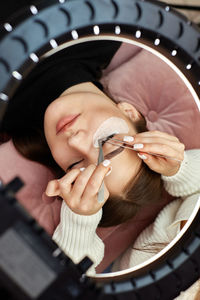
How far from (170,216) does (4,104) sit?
0.33 metres

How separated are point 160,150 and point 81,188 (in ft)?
0.48

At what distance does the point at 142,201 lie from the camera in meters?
0.54

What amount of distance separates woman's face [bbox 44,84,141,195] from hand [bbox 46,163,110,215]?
3 cm

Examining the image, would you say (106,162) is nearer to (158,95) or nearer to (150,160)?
(150,160)

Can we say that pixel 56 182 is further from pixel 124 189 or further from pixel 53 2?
pixel 53 2

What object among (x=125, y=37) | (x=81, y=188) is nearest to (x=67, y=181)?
(x=81, y=188)

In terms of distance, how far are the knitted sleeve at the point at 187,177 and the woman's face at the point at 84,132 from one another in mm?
71

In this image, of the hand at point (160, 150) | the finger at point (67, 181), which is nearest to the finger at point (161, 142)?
the hand at point (160, 150)

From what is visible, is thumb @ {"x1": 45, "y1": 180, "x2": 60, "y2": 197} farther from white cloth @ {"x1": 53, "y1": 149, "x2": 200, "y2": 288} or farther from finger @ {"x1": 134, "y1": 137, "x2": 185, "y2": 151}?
finger @ {"x1": 134, "y1": 137, "x2": 185, "y2": 151}

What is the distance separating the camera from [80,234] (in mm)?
506

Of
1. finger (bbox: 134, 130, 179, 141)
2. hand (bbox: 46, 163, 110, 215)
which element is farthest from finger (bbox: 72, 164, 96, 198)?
finger (bbox: 134, 130, 179, 141)

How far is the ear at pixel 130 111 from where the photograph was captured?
570mm

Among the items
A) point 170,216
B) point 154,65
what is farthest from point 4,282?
point 154,65

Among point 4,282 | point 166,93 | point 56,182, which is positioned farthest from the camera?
point 166,93
